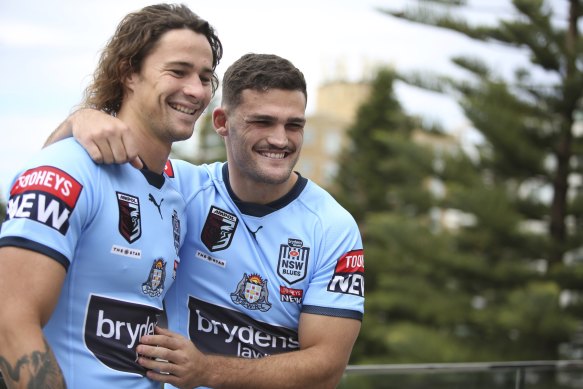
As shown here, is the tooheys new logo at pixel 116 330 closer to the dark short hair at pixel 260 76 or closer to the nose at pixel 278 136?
the nose at pixel 278 136

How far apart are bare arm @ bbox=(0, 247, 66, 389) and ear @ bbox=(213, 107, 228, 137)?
0.95m

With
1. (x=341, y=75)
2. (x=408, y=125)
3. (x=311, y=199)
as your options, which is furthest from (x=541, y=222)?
(x=341, y=75)

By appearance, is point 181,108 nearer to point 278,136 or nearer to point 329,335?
point 278,136

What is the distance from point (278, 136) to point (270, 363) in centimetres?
65

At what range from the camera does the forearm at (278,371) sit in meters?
2.21

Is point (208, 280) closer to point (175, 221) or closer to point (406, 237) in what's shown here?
point (175, 221)

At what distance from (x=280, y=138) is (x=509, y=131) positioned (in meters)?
12.4

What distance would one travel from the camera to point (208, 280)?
245 centimetres

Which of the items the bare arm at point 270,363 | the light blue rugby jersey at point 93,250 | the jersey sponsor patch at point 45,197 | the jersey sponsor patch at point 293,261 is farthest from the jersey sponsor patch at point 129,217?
the jersey sponsor patch at point 293,261

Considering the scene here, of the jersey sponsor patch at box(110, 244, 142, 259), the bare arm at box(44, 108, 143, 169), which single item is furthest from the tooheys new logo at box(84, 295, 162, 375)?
the bare arm at box(44, 108, 143, 169)

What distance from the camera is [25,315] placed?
5.57ft

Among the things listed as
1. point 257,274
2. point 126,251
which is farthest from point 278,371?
point 126,251

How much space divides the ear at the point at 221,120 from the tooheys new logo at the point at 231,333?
53cm

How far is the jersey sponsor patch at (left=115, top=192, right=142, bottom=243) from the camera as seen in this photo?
76.8 inches
